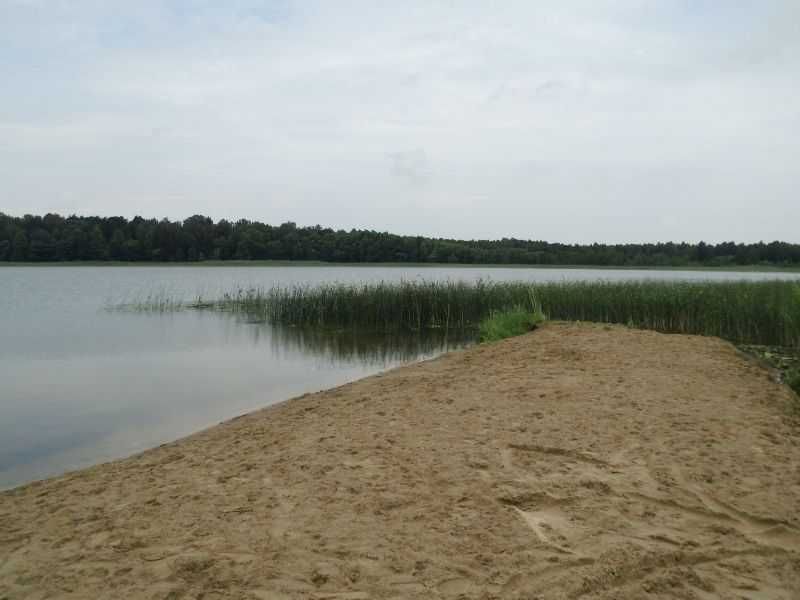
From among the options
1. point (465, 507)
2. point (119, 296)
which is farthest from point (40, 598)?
point (119, 296)

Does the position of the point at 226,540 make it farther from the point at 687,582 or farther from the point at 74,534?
the point at 687,582

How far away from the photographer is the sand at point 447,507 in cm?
296

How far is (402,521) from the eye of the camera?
3.55m

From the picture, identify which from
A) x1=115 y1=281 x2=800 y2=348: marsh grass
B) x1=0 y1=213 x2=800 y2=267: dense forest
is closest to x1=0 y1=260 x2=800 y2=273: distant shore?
x1=0 y1=213 x2=800 y2=267: dense forest

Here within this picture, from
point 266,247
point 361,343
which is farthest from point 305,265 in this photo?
point 361,343

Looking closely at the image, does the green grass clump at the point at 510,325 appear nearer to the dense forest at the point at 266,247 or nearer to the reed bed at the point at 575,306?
the reed bed at the point at 575,306

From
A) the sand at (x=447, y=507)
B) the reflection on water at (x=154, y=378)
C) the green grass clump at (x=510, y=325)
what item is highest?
the green grass clump at (x=510, y=325)

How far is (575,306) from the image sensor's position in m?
16.2

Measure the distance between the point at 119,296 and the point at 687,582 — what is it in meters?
27.3

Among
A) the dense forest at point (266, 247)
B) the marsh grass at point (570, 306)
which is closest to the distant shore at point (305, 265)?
the dense forest at point (266, 247)

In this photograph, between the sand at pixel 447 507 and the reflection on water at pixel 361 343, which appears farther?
the reflection on water at pixel 361 343

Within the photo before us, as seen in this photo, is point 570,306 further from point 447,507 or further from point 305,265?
point 305,265

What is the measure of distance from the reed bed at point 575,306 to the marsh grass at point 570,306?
2 centimetres

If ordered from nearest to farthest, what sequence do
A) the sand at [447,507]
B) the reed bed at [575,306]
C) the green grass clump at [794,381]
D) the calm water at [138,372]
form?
the sand at [447,507] < the calm water at [138,372] < the green grass clump at [794,381] < the reed bed at [575,306]
